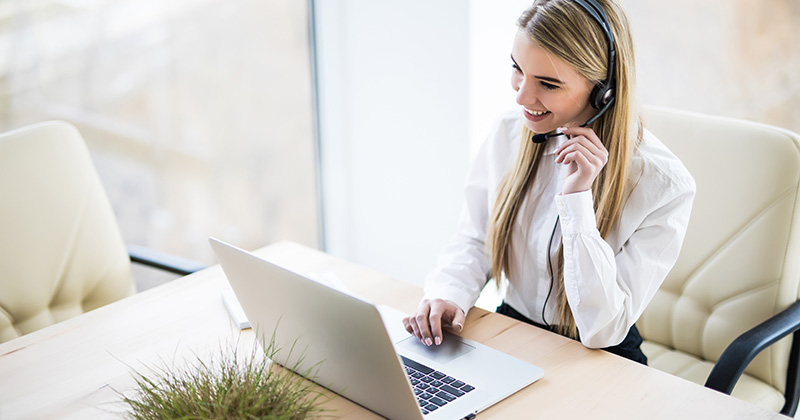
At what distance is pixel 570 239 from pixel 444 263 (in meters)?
0.35

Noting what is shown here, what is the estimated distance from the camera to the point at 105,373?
3.76 ft

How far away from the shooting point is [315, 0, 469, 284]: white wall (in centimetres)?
230

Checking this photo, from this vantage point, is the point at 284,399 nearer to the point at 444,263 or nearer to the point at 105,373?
the point at 105,373

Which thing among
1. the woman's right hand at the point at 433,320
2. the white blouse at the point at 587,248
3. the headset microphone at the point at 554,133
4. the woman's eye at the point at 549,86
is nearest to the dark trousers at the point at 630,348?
the white blouse at the point at 587,248

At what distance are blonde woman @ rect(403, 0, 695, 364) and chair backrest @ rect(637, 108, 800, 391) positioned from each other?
0.21 m

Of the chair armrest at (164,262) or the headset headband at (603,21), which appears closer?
the headset headband at (603,21)

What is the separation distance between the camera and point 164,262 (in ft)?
5.54

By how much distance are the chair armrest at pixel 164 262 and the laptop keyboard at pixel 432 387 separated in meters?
0.75

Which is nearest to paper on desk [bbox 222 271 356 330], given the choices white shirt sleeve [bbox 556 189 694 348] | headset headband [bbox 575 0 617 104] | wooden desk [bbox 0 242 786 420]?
wooden desk [bbox 0 242 786 420]

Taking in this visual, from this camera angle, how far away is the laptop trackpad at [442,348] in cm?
116

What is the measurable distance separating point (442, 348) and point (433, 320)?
0.06 m

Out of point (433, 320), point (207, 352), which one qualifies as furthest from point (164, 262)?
point (433, 320)

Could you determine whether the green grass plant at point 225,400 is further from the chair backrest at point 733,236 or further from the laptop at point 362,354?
the chair backrest at point 733,236

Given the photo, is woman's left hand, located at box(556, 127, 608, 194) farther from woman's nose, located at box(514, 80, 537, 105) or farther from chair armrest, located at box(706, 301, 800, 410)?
chair armrest, located at box(706, 301, 800, 410)
